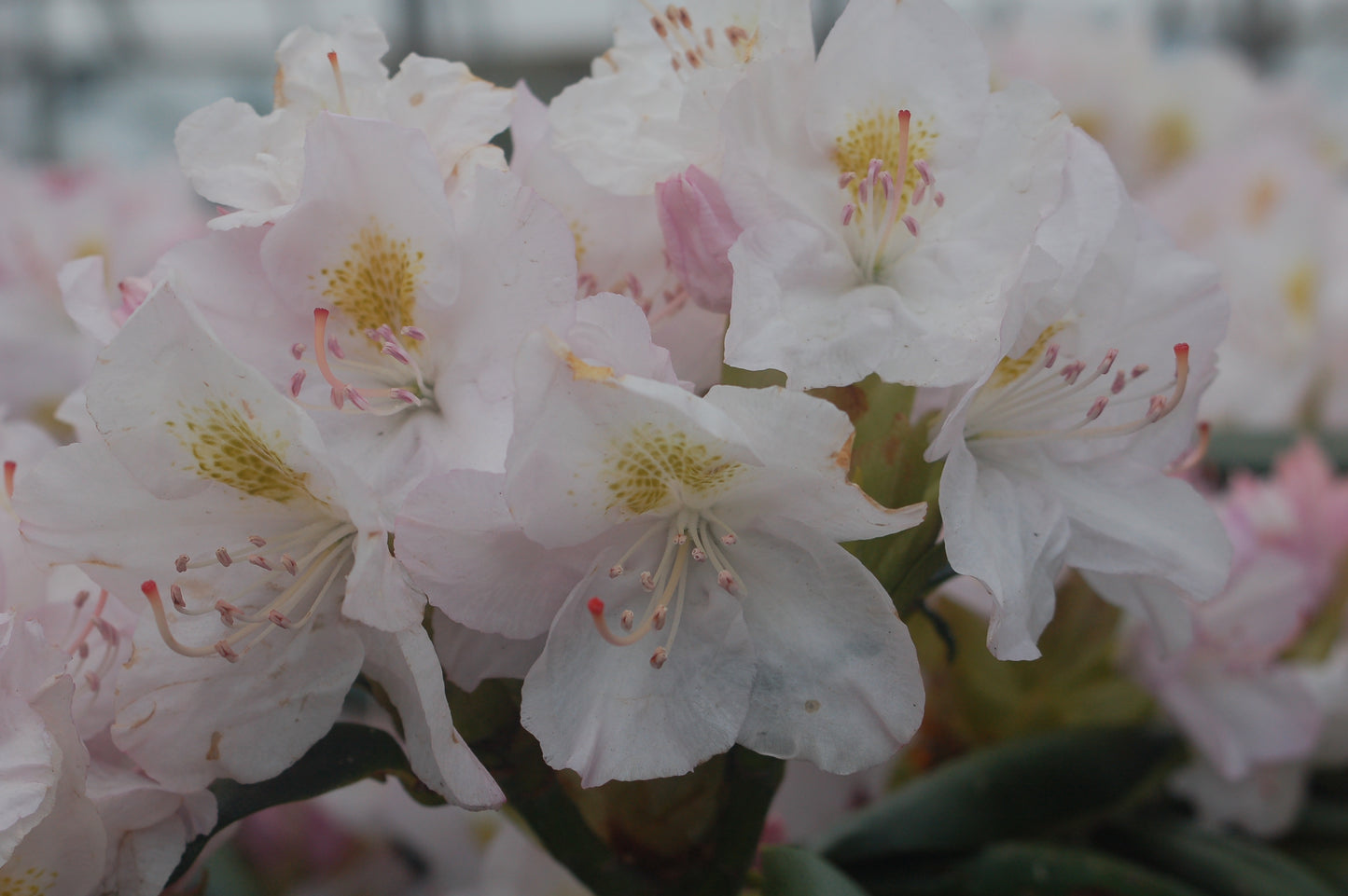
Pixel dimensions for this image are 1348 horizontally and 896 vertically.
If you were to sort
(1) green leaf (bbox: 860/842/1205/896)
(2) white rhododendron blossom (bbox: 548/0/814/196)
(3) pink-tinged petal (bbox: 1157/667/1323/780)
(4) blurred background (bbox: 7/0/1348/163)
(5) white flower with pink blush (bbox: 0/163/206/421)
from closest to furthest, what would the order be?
(2) white rhododendron blossom (bbox: 548/0/814/196), (1) green leaf (bbox: 860/842/1205/896), (3) pink-tinged petal (bbox: 1157/667/1323/780), (5) white flower with pink blush (bbox: 0/163/206/421), (4) blurred background (bbox: 7/0/1348/163)

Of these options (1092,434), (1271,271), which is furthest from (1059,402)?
(1271,271)

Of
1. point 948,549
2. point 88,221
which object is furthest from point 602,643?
point 88,221

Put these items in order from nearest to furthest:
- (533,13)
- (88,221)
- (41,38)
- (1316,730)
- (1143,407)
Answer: (1143,407)
(1316,730)
(88,221)
(41,38)
(533,13)

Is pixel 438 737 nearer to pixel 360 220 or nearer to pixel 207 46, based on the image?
pixel 360 220

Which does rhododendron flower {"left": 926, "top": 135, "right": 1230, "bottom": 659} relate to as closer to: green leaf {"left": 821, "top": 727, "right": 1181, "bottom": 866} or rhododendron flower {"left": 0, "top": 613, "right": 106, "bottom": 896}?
green leaf {"left": 821, "top": 727, "right": 1181, "bottom": 866}

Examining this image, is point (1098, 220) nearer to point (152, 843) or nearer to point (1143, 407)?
point (1143, 407)


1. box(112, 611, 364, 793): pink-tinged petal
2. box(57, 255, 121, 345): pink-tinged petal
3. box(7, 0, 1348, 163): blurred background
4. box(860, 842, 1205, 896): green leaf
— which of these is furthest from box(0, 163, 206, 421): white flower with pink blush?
box(7, 0, 1348, 163): blurred background

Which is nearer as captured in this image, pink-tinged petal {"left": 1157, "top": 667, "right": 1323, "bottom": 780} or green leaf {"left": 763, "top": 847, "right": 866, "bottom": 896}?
green leaf {"left": 763, "top": 847, "right": 866, "bottom": 896}
